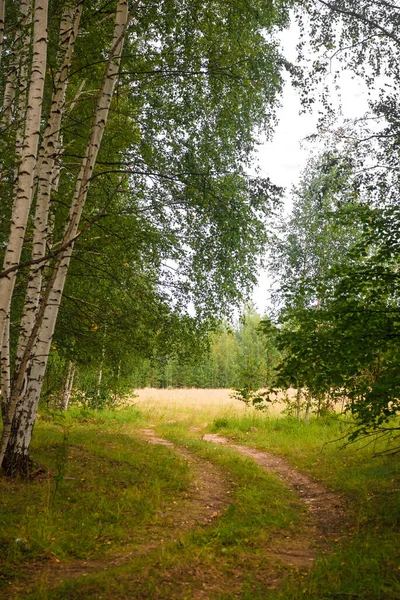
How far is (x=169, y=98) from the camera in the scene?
340 inches

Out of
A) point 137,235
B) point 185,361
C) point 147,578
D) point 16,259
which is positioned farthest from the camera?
point 185,361

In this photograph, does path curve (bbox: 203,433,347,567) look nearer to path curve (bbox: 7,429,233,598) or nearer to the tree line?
path curve (bbox: 7,429,233,598)

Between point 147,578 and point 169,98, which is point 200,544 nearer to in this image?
point 147,578

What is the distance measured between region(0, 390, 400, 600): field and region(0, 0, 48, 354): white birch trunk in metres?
2.64

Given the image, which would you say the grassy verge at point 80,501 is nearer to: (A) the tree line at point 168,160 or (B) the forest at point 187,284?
(B) the forest at point 187,284

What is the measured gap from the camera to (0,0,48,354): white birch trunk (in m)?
3.38

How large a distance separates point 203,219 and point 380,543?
5920 mm

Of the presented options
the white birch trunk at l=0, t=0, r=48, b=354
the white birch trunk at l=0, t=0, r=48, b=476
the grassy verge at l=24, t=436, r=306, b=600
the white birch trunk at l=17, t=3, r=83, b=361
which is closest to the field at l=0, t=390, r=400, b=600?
the grassy verge at l=24, t=436, r=306, b=600

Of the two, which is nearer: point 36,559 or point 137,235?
point 36,559

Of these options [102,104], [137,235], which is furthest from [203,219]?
[102,104]

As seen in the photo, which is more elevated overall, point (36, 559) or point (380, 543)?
point (380, 543)

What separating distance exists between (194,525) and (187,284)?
486 cm

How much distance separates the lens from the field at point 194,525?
13.0 ft

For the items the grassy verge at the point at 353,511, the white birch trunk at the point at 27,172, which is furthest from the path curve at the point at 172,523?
the white birch trunk at the point at 27,172
